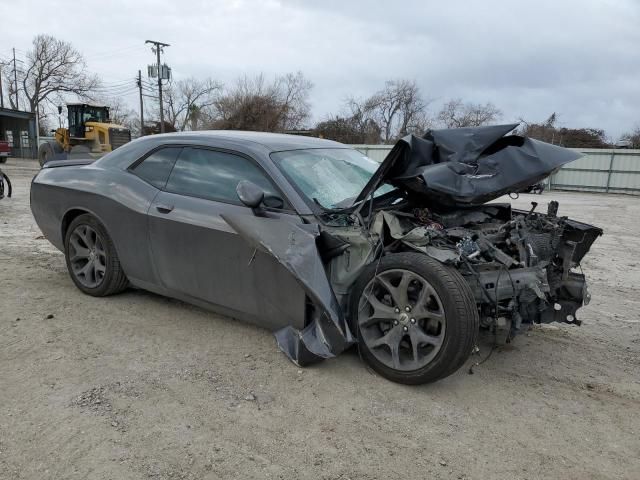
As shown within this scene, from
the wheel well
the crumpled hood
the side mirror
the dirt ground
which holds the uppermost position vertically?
the crumpled hood

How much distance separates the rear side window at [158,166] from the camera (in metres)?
4.05

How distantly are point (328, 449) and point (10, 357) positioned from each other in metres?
2.38

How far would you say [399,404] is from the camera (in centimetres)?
294

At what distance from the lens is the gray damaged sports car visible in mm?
3078

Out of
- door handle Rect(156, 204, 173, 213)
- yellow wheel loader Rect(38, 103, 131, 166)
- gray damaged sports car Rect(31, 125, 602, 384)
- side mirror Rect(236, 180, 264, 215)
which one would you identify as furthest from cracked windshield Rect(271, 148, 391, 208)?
yellow wheel loader Rect(38, 103, 131, 166)

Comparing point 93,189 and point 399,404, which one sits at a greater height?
point 93,189

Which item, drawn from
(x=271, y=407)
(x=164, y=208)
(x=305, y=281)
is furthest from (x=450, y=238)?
(x=164, y=208)

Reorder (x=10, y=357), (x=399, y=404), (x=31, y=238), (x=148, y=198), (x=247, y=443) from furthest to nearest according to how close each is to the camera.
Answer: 1. (x=31, y=238)
2. (x=148, y=198)
3. (x=10, y=357)
4. (x=399, y=404)
5. (x=247, y=443)

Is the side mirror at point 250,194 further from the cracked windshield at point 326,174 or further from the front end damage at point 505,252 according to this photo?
the front end damage at point 505,252

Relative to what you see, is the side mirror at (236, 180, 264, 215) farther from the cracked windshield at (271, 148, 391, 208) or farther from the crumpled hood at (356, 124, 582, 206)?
the crumpled hood at (356, 124, 582, 206)

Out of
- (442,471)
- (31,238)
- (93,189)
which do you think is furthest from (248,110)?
(442,471)

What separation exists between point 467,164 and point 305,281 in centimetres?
143

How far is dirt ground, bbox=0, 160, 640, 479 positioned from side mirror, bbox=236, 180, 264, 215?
1.12m

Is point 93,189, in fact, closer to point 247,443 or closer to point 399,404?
point 247,443
